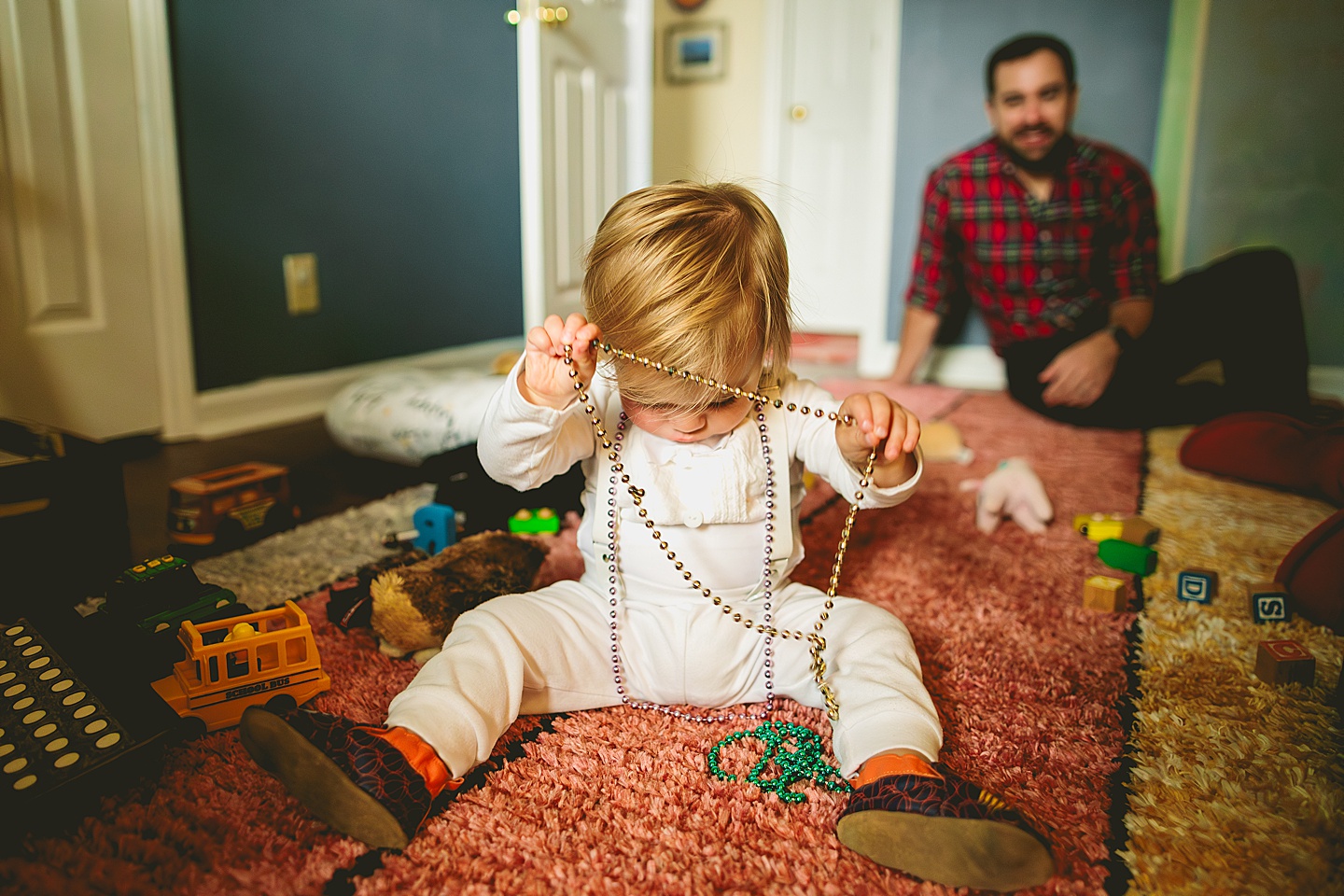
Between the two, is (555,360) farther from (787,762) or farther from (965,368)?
(965,368)

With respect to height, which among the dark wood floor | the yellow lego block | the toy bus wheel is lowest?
the dark wood floor

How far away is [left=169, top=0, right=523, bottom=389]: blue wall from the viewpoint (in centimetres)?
181

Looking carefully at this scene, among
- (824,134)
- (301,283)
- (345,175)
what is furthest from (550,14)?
(824,134)

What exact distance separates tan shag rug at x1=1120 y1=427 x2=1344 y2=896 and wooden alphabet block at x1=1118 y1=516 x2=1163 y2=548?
0.17 ft

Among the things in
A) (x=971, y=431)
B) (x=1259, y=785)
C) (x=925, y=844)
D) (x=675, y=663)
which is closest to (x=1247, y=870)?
(x=1259, y=785)

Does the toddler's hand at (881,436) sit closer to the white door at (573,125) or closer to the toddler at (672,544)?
the toddler at (672,544)

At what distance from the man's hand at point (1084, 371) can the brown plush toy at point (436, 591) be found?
153 centimetres

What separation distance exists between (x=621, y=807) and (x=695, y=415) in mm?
322

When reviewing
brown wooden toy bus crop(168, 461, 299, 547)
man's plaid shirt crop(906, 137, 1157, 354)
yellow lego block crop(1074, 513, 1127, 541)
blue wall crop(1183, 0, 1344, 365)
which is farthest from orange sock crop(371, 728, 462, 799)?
blue wall crop(1183, 0, 1344, 365)

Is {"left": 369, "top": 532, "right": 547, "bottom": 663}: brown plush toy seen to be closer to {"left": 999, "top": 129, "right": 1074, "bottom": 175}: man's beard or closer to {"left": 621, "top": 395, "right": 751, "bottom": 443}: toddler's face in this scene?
{"left": 621, "top": 395, "right": 751, "bottom": 443}: toddler's face

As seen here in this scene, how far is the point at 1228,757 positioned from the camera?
0.71m

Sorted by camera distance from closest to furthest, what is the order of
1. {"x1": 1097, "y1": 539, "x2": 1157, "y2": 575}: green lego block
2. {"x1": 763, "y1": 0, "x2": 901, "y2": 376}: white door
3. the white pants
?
1. the white pants
2. {"x1": 1097, "y1": 539, "x2": 1157, "y2": 575}: green lego block
3. {"x1": 763, "y1": 0, "x2": 901, "y2": 376}: white door

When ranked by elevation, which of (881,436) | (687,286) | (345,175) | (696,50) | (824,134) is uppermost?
(696,50)

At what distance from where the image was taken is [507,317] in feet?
9.11
